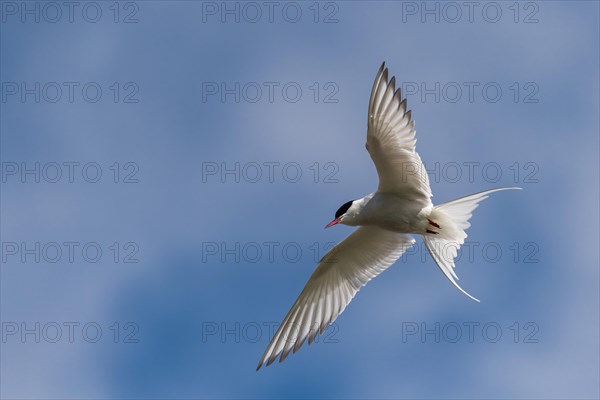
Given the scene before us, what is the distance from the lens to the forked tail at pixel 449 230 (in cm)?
943

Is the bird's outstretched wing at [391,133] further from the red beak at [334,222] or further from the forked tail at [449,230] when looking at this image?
the red beak at [334,222]

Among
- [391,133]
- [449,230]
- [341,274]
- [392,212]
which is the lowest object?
[341,274]

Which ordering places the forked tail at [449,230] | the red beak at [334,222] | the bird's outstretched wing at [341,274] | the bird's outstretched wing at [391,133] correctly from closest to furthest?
the bird's outstretched wing at [391,133]
the forked tail at [449,230]
the red beak at [334,222]
the bird's outstretched wing at [341,274]

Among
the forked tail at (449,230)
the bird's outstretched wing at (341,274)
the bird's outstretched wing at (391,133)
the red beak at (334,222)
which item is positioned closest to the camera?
the bird's outstretched wing at (391,133)

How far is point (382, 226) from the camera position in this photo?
9750 mm

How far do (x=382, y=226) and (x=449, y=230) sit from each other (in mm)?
816

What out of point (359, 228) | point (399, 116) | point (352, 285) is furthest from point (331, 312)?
point (399, 116)

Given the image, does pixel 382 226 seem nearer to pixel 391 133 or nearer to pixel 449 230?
pixel 449 230

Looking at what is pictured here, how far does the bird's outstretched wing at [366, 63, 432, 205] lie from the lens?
9.05m

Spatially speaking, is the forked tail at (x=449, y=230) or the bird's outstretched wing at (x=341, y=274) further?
the bird's outstretched wing at (x=341, y=274)

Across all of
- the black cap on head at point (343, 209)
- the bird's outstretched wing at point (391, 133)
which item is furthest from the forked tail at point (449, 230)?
the black cap on head at point (343, 209)

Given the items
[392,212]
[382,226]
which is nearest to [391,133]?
[392,212]

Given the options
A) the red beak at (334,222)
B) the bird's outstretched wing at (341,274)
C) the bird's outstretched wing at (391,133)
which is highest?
the bird's outstretched wing at (391,133)

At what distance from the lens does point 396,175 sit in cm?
933
